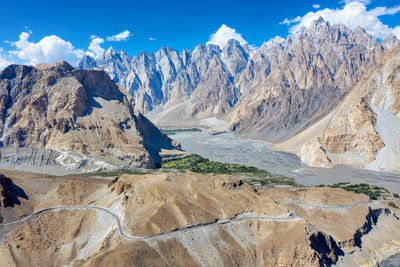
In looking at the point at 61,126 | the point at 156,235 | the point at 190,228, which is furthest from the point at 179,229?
the point at 61,126

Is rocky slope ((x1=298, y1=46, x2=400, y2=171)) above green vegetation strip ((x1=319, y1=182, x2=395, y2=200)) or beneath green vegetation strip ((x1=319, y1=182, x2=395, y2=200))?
above

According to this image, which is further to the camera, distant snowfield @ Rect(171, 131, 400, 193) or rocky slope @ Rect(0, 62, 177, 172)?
rocky slope @ Rect(0, 62, 177, 172)

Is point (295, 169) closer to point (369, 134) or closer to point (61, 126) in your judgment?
point (369, 134)

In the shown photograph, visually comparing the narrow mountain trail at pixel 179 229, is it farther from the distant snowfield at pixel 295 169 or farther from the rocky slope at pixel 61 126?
the rocky slope at pixel 61 126

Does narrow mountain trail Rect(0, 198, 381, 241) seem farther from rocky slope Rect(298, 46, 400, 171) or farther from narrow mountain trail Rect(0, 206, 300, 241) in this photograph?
rocky slope Rect(298, 46, 400, 171)

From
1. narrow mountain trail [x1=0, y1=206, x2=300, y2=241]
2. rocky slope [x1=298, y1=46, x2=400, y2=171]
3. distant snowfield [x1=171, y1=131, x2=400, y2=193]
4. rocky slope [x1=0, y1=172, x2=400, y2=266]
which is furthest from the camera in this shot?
rocky slope [x1=298, y1=46, x2=400, y2=171]

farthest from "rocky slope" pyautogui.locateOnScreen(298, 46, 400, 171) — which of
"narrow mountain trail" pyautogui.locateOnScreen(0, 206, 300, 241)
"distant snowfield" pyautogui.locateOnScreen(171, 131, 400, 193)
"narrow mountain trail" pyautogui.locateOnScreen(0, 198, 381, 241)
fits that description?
"narrow mountain trail" pyautogui.locateOnScreen(0, 206, 300, 241)

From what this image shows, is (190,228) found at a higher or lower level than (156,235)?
higher

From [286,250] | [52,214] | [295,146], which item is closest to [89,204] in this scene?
[52,214]
